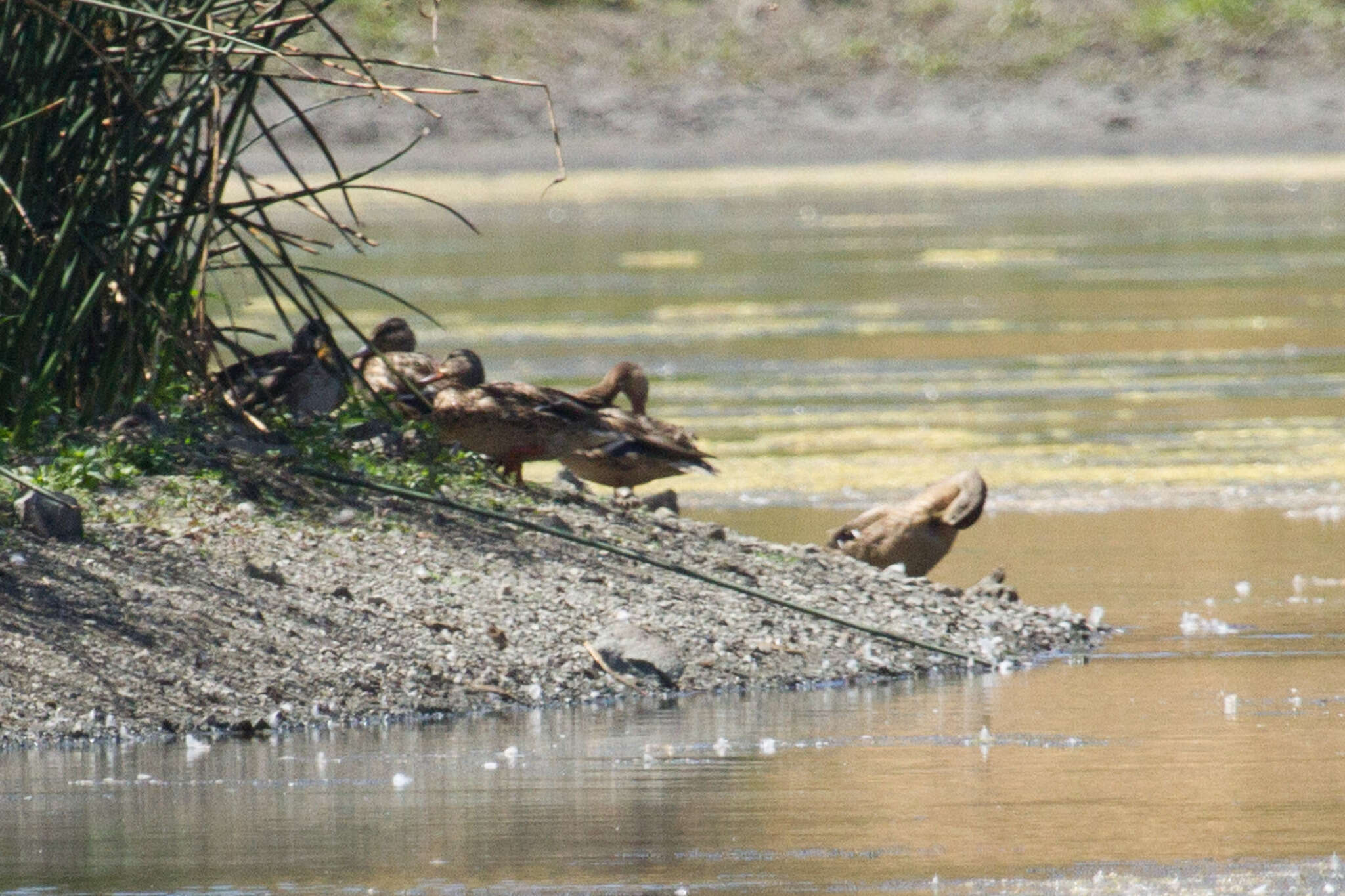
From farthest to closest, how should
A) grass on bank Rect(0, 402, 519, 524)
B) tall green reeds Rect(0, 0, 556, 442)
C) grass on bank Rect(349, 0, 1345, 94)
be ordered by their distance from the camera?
1. grass on bank Rect(349, 0, 1345, 94)
2. grass on bank Rect(0, 402, 519, 524)
3. tall green reeds Rect(0, 0, 556, 442)

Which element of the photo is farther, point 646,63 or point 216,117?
point 646,63

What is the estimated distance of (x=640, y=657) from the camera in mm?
8516

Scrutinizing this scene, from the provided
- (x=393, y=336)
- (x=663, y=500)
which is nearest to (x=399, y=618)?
(x=663, y=500)

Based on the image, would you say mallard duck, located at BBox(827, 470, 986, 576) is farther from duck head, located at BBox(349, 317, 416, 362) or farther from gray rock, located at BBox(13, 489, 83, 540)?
gray rock, located at BBox(13, 489, 83, 540)

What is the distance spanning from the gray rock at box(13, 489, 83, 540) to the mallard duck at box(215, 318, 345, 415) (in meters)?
1.59

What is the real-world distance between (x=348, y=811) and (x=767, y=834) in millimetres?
1119

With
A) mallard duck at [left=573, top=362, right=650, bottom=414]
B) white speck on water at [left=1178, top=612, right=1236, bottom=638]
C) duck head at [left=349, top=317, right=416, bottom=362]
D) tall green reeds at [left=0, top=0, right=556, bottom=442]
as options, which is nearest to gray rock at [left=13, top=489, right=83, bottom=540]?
tall green reeds at [left=0, top=0, right=556, bottom=442]

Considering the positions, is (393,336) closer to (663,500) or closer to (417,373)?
(417,373)

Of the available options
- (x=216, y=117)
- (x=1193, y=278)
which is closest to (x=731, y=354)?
(x=1193, y=278)

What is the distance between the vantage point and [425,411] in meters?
10.4

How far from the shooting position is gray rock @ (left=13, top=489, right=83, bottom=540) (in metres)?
8.51

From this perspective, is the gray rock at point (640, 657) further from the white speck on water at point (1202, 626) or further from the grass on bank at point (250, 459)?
the white speck on water at point (1202, 626)

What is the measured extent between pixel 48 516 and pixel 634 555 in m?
1.91

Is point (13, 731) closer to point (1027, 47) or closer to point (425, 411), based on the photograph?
point (425, 411)
